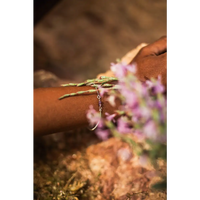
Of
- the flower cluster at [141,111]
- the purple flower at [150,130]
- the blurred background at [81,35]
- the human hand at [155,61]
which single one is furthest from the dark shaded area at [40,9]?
the purple flower at [150,130]

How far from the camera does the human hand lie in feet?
2.18

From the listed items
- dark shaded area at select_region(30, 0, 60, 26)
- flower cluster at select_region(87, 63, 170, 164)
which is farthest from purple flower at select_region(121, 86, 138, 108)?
dark shaded area at select_region(30, 0, 60, 26)

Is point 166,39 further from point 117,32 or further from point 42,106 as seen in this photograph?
point 42,106

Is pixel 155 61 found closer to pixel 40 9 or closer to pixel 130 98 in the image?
pixel 130 98

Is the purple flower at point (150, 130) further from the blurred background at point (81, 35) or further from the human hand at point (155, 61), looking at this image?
the blurred background at point (81, 35)

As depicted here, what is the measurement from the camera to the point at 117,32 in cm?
116

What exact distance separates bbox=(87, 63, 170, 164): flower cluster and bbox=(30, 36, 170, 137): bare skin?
6 centimetres

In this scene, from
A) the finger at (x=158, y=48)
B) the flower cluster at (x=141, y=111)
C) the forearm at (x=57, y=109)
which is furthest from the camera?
the finger at (x=158, y=48)

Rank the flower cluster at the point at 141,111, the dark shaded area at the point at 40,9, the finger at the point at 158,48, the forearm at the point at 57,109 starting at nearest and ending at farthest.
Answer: the flower cluster at the point at 141,111 < the forearm at the point at 57,109 < the finger at the point at 158,48 < the dark shaded area at the point at 40,9

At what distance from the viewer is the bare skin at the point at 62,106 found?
0.59m

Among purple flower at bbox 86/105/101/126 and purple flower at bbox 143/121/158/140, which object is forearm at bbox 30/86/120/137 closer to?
purple flower at bbox 86/105/101/126

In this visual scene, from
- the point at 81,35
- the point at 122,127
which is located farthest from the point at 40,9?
the point at 122,127
